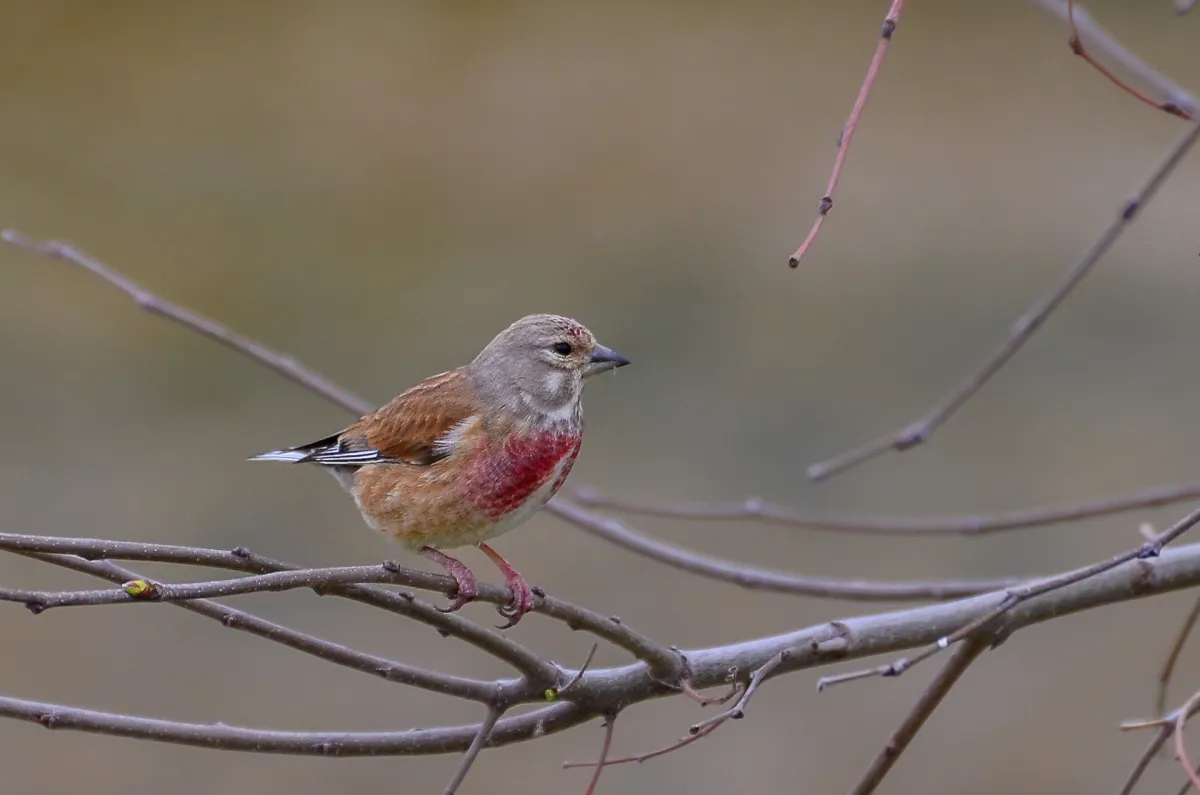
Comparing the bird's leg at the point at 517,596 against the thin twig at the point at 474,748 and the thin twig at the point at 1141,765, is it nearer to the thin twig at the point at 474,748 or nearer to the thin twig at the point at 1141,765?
the thin twig at the point at 474,748

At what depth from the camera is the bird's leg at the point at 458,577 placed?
2.40 metres

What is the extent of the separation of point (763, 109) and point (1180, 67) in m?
1.85

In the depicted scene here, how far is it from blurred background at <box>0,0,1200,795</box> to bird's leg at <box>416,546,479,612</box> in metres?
2.83

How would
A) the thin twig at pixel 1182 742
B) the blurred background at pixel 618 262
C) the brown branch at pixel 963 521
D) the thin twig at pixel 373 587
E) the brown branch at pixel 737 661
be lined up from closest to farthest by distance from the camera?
the thin twig at pixel 373 587, the thin twig at pixel 1182 742, the brown branch at pixel 737 661, the brown branch at pixel 963 521, the blurred background at pixel 618 262

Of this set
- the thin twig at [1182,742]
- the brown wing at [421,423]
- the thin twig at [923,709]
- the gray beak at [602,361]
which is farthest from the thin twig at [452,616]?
the thin twig at [1182,742]

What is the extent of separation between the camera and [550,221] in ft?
20.3

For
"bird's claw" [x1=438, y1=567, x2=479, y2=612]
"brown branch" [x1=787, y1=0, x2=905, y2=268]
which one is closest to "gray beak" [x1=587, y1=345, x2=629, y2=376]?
"bird's claw" [x1=438, y1=567, x2=479, y2=612]

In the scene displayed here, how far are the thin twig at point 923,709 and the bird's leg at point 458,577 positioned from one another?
2.49 feet

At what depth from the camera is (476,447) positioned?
9.55ft

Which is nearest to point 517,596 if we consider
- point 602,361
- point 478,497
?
point 478,497

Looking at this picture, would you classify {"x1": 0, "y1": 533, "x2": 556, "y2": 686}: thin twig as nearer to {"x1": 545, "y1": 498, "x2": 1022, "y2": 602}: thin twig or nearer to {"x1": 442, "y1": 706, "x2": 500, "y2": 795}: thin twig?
{"x1": 442, "y1": 706, "x2": 500, "y2": 795}: thin twig

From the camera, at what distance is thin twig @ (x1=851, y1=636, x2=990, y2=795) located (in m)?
2.35

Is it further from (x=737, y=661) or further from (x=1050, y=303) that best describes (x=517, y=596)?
(x=1050, y=303)

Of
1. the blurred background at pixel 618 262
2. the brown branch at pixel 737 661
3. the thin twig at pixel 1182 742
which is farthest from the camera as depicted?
the blurred background at pixel 618 262
